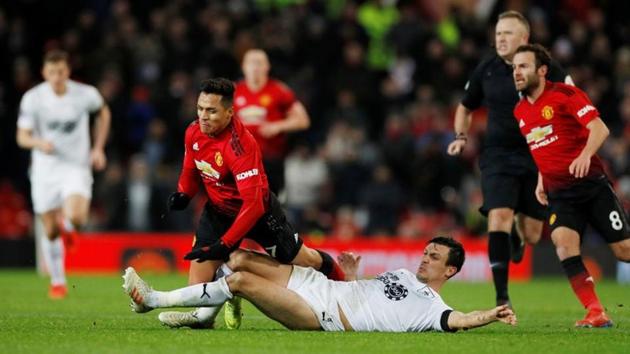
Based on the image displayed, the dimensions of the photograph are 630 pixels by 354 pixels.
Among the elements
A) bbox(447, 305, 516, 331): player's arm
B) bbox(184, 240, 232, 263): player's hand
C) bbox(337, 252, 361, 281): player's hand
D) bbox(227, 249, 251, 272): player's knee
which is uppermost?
bbox(184, 240, 232, 263): player's hand

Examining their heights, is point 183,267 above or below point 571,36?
below

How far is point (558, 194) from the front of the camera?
9758mm

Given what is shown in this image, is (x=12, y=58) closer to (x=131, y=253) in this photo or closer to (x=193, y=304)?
(x=131, y=253)

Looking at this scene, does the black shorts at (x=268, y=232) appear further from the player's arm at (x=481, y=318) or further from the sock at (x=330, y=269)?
the player's arm at (x=481, y=318)

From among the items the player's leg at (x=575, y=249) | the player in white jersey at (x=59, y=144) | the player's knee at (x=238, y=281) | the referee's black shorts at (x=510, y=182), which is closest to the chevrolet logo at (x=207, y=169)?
the player's knee at (x=238, y=281)

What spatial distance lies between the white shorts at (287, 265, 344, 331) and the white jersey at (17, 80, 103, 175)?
547cm

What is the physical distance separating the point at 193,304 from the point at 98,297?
477 centimetres

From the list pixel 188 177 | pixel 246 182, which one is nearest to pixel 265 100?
pixel 188 177

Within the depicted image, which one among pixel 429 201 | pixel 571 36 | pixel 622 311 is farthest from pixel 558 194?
pixel 571 36

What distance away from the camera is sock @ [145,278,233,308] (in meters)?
8.49

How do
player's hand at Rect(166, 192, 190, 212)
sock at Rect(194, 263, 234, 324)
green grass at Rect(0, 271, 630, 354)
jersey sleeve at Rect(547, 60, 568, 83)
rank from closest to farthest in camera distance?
green grass at Rect(0, 271, 630, 354), sock at Rect(194, 263, 234, 324), player's hand at Rect(166, 192, 190, 212), jersey sleeve at Rect(547, 60, 568, 83)

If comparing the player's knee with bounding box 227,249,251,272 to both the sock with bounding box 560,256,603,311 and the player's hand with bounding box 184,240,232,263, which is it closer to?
the player's hand with bounding box 184,240,232,263

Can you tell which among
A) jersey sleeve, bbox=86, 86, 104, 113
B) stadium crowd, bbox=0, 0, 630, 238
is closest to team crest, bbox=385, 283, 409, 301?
jersey sleeve, bbox=86, 86, 104, 113

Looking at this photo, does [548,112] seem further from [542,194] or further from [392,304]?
[392,304]
